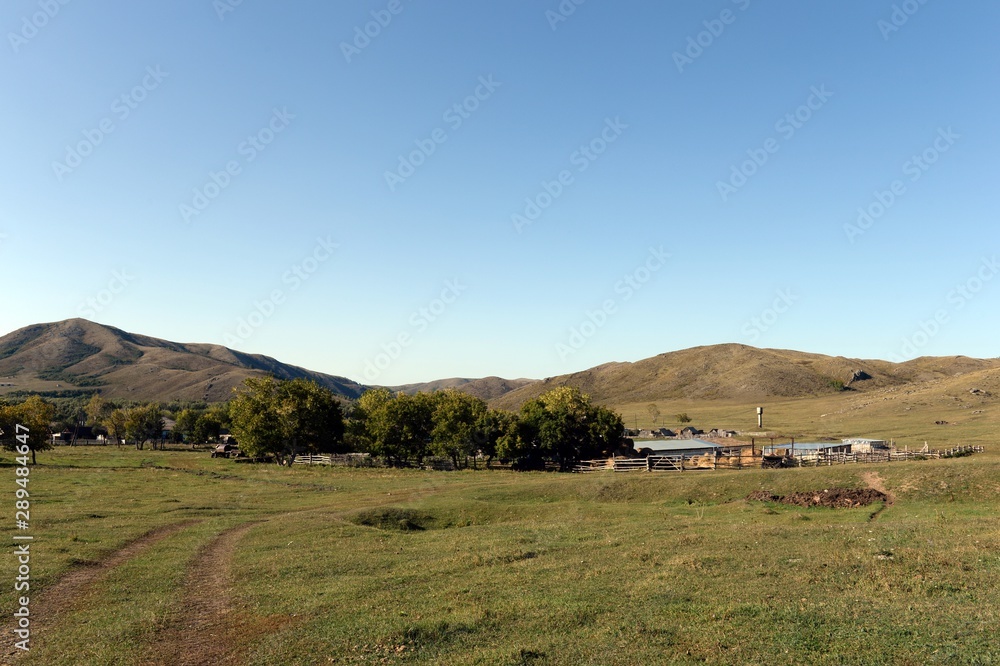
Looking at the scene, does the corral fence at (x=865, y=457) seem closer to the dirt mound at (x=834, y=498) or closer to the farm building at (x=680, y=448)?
the farm building at (x=680, y=448)

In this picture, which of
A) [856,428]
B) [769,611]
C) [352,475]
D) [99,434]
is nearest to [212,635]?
[769,611]

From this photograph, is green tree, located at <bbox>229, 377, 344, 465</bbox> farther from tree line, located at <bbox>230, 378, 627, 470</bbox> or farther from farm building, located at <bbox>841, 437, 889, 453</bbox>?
farm building, located at <bbox>841, 437, 889, 453</bbox>

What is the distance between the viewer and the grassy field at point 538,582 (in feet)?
47.3

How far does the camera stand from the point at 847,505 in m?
38.8

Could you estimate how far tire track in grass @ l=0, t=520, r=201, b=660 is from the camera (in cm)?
1665

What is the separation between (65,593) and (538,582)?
16.3 m

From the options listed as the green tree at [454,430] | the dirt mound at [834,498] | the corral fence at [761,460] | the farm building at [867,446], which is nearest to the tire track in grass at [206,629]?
the dirt mound at [834,498]

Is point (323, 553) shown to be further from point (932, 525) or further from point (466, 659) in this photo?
point (932, 525)

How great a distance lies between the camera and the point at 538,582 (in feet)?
67.7

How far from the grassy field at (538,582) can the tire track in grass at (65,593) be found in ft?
0.37

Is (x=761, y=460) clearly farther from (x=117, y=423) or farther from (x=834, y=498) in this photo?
(x=117, y=423)

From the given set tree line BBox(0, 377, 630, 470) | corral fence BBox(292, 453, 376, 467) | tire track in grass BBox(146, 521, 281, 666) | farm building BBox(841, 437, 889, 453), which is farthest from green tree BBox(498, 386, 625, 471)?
tire track in grass BBox(146, 521, 281, 666)

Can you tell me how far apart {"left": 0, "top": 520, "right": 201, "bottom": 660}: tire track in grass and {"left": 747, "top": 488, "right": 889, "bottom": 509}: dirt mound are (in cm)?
3789

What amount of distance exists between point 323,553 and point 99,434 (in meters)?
177
